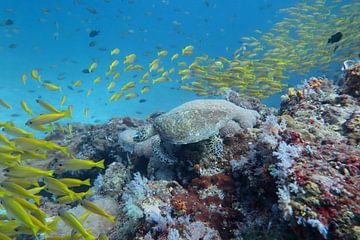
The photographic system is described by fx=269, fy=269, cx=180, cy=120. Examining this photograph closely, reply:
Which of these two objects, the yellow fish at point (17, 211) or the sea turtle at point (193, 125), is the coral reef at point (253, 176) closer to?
the sea turtle at point (193, 125)

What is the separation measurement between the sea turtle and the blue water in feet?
67.7

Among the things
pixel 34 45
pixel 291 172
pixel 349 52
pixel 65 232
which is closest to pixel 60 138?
pixel 65 232

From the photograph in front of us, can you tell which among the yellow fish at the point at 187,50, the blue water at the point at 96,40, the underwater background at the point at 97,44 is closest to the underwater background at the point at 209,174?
the yellow fish at the point at 187,50

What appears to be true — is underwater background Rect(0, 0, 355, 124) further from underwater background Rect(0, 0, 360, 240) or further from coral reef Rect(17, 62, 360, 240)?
coral reef Rect(17, 62, 360, 240)

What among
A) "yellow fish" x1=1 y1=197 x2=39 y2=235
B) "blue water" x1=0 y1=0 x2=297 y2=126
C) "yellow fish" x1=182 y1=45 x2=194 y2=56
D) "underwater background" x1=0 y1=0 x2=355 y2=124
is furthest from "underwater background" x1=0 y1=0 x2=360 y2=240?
"underwater background" x1=0 y1=0 x2=355 y2=124

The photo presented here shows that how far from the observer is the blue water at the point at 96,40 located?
129ft

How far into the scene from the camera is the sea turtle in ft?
14.3

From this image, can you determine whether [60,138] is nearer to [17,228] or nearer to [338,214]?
[17,228]

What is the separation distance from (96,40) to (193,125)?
52.1m

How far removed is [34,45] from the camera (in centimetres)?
4306

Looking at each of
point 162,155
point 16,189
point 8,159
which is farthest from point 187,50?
point 16,189

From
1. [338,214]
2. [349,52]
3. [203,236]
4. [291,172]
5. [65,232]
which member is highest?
[349,52]

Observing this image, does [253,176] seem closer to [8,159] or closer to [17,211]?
[17,211]

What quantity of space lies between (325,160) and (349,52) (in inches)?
559
